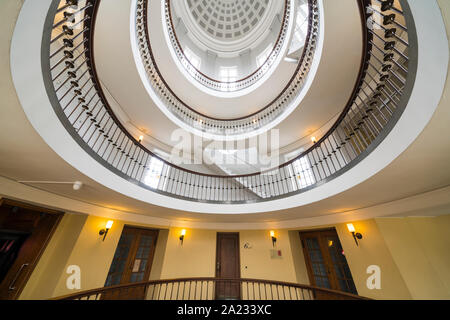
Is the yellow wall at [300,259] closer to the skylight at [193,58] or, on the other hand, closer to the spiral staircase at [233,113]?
the spiral staircase at [233,113]

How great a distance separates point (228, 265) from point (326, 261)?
2.92 metres

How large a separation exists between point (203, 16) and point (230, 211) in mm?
13208

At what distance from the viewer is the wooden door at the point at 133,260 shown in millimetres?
4292

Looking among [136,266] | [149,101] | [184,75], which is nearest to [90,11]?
[149,101]

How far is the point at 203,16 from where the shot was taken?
1080 cm

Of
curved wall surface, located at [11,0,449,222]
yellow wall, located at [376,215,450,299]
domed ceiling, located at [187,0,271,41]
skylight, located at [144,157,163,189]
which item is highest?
domed ceiling, located at [187,0,271,41]

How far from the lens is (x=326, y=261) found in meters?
4.41

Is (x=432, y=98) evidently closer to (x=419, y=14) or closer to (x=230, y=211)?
(x=419, y=14)

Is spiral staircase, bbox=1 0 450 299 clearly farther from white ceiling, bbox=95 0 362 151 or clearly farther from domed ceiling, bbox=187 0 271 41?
domed ceiling, bbox=187 0 271 41

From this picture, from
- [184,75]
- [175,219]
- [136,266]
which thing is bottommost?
[136,266]

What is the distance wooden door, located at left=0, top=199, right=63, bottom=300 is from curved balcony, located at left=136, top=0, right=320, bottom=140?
4.02 m

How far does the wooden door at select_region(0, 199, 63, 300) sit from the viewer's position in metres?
2.89

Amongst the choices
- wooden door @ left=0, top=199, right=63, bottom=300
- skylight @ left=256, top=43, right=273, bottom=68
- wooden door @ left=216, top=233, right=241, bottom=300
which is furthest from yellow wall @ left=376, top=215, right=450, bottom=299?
skylight @ left=256, top=43, right=273, bottom=68

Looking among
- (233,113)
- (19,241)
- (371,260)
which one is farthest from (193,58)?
(371,260)
